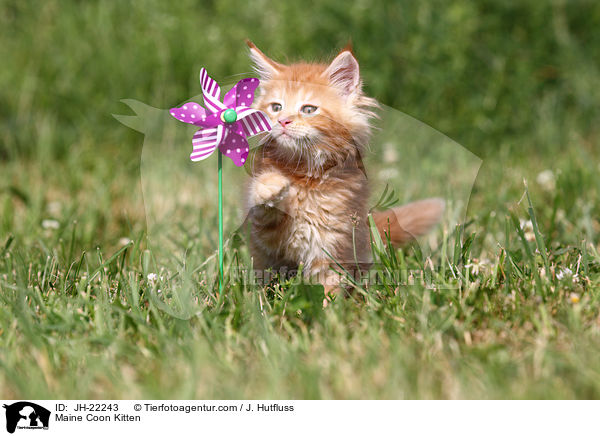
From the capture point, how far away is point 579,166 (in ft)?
10.1

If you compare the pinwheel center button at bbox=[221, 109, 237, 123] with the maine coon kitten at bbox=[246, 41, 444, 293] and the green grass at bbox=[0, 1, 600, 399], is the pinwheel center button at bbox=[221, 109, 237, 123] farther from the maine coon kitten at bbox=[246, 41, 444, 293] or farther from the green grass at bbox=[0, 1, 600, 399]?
the green grass at bbox=[0, 1, 600, 399]

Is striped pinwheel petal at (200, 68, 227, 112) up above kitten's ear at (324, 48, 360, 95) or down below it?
below

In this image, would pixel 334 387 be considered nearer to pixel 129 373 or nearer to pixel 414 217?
pixel 129 373

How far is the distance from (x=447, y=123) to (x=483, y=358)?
99.3 inches

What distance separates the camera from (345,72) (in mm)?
1803

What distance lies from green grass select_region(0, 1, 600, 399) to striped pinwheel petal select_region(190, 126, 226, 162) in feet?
0.92

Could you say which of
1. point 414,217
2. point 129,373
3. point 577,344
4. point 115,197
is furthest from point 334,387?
point 115,197

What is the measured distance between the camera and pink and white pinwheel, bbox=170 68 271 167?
1.78 meters
